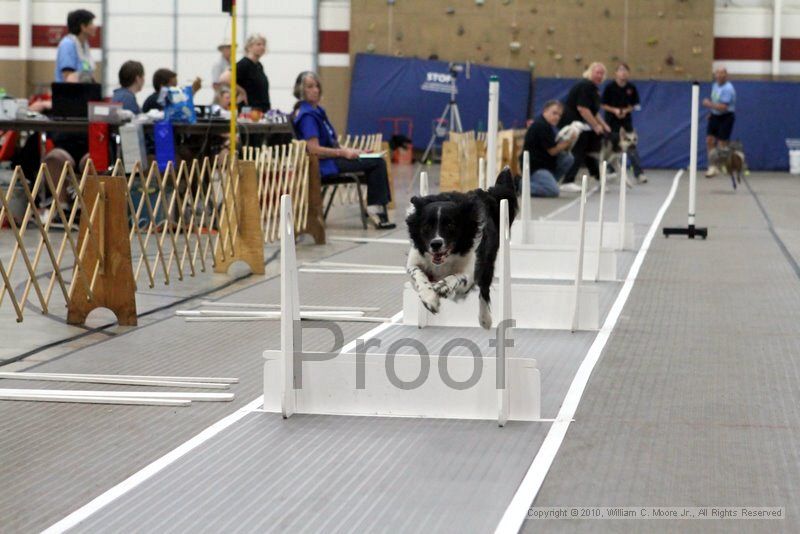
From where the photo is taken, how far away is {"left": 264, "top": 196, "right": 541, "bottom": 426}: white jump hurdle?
15.8 ft

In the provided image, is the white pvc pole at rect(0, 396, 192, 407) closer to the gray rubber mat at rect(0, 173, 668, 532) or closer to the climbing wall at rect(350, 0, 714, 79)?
the gray rubber mat at rect(0, 173, 668, 532)

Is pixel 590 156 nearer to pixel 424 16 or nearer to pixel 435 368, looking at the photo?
pixel 424 16

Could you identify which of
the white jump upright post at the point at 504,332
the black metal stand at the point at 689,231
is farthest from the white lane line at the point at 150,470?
the black metal stand at the point at 689,231

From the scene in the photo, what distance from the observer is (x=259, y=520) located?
3605 mm

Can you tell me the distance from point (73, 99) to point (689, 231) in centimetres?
572

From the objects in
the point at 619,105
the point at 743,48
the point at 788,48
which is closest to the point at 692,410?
the point at 619,105

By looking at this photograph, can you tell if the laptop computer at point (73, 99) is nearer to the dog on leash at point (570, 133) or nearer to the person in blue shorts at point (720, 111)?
the dog on leash at point (570, 133)

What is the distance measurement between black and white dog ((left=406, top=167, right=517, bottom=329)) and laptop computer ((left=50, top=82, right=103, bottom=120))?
266 inches

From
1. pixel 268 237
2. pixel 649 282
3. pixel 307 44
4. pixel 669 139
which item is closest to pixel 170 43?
pixel 307 44

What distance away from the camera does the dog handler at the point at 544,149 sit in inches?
627

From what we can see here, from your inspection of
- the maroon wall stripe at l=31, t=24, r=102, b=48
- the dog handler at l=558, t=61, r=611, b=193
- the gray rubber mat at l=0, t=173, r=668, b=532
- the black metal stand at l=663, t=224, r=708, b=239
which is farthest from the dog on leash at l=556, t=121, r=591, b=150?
the maroon wall stripe at l=31, t=24, r=102, b=48

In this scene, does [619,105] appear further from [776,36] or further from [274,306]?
[274,306]

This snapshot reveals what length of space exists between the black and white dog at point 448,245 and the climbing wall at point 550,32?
63.5 ft

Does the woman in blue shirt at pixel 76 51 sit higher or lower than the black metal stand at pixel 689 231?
higher
